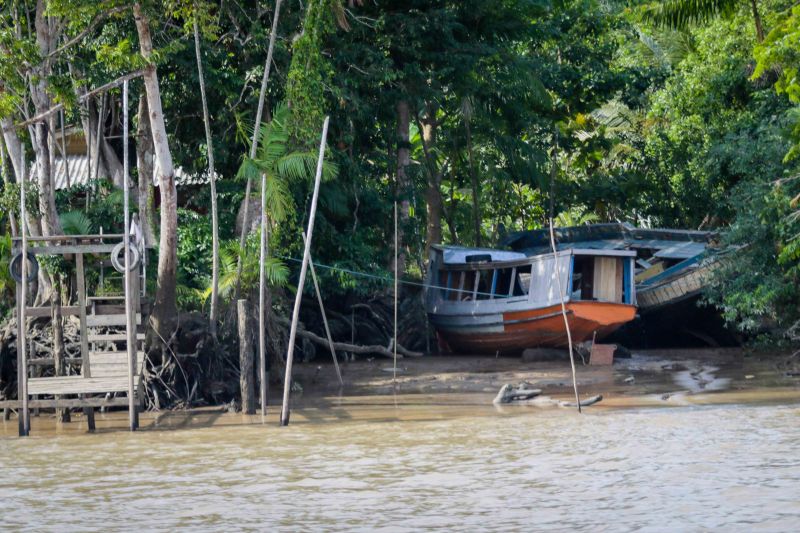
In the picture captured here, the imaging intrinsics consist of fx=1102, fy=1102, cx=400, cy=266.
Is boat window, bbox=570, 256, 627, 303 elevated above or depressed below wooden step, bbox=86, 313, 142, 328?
above

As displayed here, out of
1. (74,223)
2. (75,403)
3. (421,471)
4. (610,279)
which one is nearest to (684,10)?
(610,279)

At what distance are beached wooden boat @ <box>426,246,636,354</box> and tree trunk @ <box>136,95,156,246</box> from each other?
5200 millimetres

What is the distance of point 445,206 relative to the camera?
2716 centimetres

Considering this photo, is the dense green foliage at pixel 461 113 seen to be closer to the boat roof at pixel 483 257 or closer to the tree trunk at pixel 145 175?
the tree trunk at pixel 145 175

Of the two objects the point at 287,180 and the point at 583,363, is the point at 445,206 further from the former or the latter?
the point at 287,180

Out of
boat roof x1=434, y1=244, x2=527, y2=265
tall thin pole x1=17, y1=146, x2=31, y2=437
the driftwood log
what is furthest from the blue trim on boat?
tall thin pole x1=17, y1=146, x2=31, y2=437

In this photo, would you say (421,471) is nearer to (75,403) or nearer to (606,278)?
(75,403)

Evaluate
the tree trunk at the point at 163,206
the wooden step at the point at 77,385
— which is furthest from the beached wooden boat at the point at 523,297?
the wooden step at the point at 77,385

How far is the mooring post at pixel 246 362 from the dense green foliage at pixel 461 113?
79 cm

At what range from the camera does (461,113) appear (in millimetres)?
22344

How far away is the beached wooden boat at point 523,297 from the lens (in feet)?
57.9

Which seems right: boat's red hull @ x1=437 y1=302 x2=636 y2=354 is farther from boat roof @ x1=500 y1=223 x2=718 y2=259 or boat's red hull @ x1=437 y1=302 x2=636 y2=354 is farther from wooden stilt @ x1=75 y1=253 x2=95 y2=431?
wooden stilt @ x1=75 y1=253 x2=95 y2=431

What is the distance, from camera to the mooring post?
13.3 metres

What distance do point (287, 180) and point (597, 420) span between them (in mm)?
5771
